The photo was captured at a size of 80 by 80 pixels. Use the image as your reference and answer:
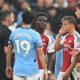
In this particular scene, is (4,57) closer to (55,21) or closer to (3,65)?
(3,65)

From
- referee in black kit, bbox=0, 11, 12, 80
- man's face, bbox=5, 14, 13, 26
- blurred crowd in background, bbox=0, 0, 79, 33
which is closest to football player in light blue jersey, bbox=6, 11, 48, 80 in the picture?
referee in black kit, bbox=0, 11, 12, 80

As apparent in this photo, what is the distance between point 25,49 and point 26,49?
0.02 metres

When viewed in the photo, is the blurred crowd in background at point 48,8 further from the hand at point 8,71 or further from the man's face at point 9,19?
the hand at point 8,71

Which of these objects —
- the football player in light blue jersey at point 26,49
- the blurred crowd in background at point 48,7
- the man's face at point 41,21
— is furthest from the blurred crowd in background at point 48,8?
the football player in light blue jersey at point 26,49

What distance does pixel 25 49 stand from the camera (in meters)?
12.2

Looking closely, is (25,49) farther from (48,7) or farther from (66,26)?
(48,7)

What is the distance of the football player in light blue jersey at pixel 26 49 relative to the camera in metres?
12.1

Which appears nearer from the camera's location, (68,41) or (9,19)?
(68,41)

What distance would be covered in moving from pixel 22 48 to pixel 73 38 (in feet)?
A: 4.26

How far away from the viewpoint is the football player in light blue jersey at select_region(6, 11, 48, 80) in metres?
12.1

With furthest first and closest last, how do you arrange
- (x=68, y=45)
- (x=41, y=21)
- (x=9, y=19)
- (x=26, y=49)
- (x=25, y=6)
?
1. (x=25, y=6)
2. (x=9, y=19)
3. (x=41, y=21)
4. (x=68, y=45)
5. (x=26, y=49)

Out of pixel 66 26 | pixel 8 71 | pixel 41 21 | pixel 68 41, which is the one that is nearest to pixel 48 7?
pixel 41 21

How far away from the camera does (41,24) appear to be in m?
13.5

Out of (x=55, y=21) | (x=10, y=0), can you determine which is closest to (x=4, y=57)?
(x=55, y=21)
